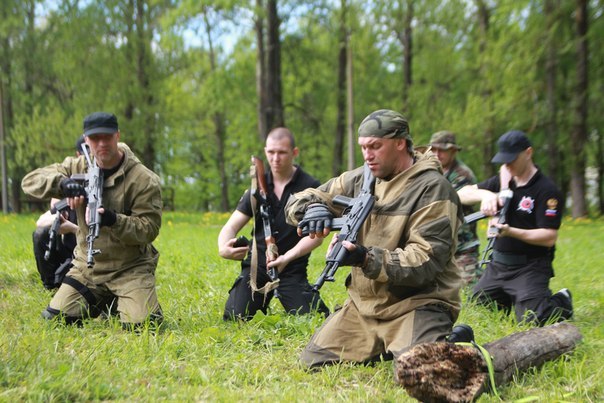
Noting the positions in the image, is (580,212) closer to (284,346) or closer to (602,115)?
(602,115)

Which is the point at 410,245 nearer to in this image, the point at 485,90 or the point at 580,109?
the point at 580,109

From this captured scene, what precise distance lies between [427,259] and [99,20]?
20.2 m

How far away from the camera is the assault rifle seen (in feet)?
11.8

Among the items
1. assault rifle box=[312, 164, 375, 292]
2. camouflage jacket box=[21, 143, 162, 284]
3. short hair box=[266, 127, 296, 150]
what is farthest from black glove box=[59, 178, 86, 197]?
assault rifle box=[312, 164, 375, 292]

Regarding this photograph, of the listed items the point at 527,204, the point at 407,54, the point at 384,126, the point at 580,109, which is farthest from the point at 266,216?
the point at 407,54

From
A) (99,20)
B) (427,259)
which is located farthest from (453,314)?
(99,20)

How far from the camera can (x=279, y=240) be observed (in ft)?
18.8

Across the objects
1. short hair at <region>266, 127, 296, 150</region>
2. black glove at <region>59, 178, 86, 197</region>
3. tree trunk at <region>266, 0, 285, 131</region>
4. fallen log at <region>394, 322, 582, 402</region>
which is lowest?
fallen log at <region>394, 322, 582, 402</region>

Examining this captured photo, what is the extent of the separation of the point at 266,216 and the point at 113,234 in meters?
1.36

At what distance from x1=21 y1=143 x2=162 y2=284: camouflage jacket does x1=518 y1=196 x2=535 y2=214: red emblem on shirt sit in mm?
3334

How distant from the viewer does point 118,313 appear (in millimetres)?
5465

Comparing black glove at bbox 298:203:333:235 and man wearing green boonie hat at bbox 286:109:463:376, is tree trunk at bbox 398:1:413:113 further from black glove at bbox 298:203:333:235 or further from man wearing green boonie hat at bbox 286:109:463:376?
black glove at bbox 298:203:333:235

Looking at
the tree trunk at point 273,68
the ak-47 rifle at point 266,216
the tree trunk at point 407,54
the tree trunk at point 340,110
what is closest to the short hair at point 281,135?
the ak-47 rifle at point 266,216

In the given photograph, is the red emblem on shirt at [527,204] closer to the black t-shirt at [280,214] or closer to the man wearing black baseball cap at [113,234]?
the black t-shirt at [280,214]
